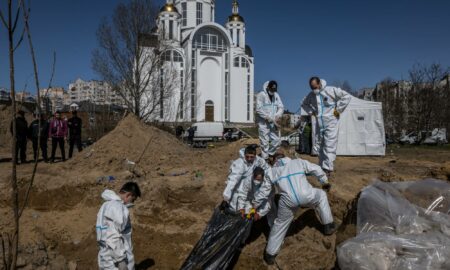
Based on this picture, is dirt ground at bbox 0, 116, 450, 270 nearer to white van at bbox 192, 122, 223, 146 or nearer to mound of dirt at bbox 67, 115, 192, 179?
mound of dirt at bbox 67, 115, 192, 179

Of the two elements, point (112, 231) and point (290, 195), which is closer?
point (112, 231)

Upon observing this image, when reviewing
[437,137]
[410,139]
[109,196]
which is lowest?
[109,196]

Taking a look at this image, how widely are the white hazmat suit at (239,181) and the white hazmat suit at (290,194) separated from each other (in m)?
0.38

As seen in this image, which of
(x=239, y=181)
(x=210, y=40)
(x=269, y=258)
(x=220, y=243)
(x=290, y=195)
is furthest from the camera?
(x=210, y=40)

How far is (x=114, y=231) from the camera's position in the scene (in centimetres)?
400

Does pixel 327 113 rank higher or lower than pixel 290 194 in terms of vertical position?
higher

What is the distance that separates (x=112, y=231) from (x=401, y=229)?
11.0ft

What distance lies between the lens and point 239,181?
5.66 metres

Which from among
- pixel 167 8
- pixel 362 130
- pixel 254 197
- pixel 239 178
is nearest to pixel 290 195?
pixel 254 197

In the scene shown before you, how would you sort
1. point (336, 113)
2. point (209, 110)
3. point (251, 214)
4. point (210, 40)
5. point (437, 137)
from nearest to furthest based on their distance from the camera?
point (251, 214), point (336, 113), point (437, 137), point (209, 110), point (210, 40)

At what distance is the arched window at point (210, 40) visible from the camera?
148ft

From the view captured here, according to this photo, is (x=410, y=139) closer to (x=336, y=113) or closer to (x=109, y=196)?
(x=336, y=113)

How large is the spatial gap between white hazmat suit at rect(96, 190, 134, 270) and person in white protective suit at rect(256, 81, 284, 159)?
147 inches

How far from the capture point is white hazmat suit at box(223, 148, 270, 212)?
5.47 meters
